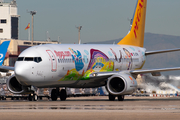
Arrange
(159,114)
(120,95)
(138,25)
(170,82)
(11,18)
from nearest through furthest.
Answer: (159,114) → (120,95) → (138,25) → (170,82) → (11,18)

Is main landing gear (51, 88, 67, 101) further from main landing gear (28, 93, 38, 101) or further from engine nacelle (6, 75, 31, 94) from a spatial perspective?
engine nacelle (6, 75, 31, 94)

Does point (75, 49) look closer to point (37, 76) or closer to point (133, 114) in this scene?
point (37, 76)

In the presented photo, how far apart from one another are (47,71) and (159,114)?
11.6 metres

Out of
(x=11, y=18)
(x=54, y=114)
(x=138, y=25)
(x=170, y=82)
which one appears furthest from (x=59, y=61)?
(x=11, y=18)

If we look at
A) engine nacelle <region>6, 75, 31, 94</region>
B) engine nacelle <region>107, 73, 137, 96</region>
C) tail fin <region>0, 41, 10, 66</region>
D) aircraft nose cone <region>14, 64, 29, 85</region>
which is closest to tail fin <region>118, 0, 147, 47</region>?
engine nacelle <region>107, 73, 137, 96</region>

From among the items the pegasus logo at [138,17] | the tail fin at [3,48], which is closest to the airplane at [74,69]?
the pegasus logo at [138,17]

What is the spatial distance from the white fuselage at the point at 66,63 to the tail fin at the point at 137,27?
11.9ft

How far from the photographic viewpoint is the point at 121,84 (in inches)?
1214

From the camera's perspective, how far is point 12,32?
16512cm

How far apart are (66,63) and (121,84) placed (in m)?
4.44

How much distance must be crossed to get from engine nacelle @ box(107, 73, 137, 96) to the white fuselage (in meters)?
2.23

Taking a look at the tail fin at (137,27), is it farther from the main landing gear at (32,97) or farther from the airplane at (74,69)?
the main landing gear at (32,97)

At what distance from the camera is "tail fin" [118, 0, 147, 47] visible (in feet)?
136

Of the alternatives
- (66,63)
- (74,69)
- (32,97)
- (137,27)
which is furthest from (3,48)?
(66,63)
